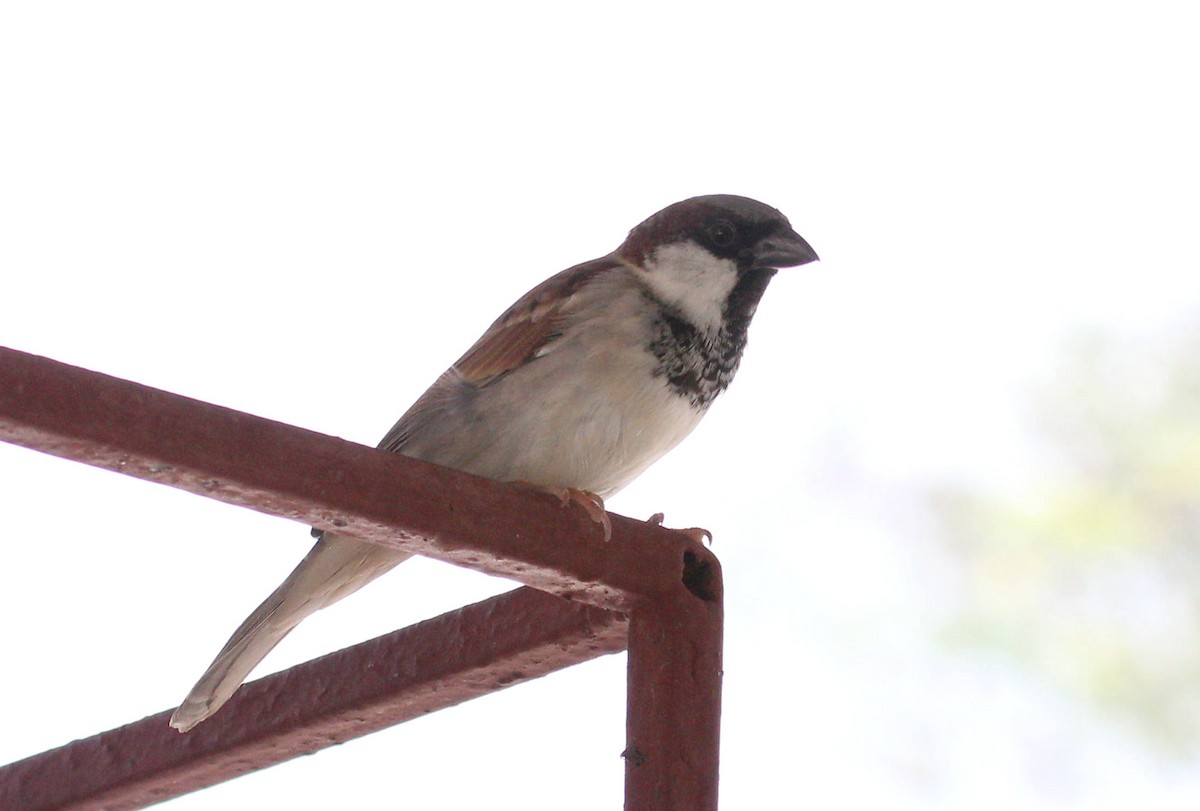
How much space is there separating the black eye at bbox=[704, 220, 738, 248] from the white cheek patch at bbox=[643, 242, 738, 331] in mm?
27

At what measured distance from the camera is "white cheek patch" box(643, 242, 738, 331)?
1.89 metres

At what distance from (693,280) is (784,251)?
0.44 ft

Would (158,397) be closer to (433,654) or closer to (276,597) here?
(433,654)

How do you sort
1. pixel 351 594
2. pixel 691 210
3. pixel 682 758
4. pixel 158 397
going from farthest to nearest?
pixel 691 210, pixel 351 594, pixel 682 758, pixel 158 397

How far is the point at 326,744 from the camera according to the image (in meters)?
1.09

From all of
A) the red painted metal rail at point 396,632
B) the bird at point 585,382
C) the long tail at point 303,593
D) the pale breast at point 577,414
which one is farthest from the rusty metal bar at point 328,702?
the pale breast at point 577,414

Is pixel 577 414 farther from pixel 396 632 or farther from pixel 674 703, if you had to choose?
pixel 674 703

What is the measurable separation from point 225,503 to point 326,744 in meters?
0.31

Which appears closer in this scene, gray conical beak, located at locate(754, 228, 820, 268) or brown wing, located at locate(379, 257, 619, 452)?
brown wing, located at locate(379, 257, 619, 452)

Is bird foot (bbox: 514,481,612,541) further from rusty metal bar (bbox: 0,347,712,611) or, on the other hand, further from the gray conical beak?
the gray conical beak

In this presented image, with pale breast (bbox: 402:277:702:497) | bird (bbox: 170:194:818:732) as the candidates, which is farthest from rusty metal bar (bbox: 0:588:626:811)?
pale breast (bbox: 402:277:702:497)

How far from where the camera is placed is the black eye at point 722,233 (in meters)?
2.02

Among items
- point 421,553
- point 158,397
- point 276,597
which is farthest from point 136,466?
point 276,597

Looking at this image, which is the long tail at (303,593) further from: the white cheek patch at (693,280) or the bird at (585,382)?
the white cheek patch at (693,280)
